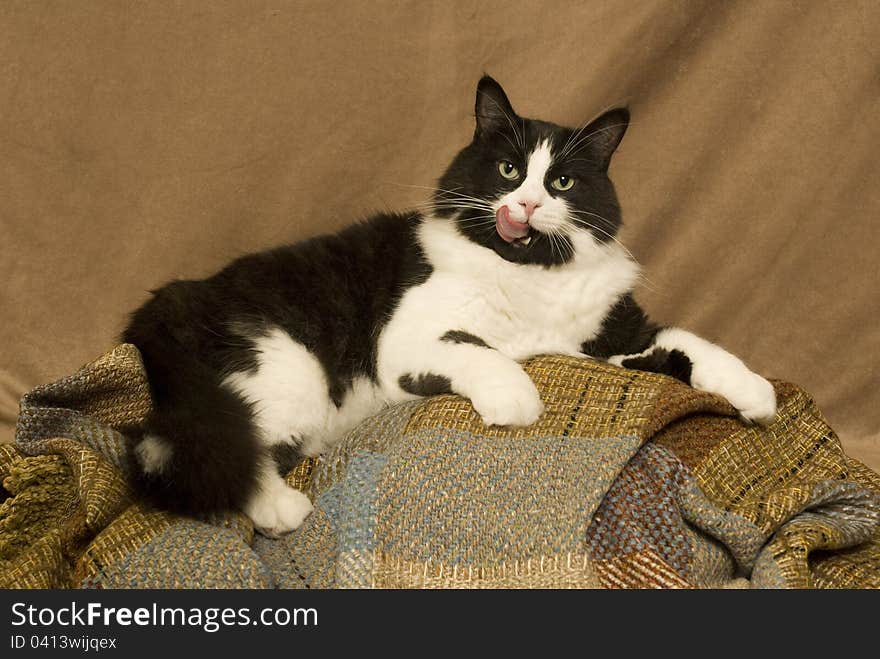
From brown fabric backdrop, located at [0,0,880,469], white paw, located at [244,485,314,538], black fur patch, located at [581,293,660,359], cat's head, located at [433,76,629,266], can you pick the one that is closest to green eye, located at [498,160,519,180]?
cat's head, located at [433,76,629,266]

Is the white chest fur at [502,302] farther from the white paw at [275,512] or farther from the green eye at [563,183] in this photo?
the white paw at [275,512]

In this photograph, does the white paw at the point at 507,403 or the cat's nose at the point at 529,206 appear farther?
the cat's nose at the point at 529,206

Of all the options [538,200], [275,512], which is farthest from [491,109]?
[275,512]

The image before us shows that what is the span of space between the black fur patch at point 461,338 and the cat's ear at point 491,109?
460 mm

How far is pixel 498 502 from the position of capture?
1422mm

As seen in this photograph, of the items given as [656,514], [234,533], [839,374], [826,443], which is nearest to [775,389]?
[826,443]

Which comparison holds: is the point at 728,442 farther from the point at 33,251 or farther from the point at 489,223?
the point at 33,251

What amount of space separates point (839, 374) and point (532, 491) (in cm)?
151

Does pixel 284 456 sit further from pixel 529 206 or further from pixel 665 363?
pixel 665 363

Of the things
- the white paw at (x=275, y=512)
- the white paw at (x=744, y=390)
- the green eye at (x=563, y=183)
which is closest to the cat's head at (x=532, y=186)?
the green eye at (x=563, y=183)

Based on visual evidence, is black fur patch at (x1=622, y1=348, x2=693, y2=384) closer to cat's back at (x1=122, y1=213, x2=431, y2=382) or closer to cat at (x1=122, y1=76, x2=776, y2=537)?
cat at (x1=122, y1=76, x2=776, y2=537)

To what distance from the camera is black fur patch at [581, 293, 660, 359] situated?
190 cm

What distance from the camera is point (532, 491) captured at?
1431mm

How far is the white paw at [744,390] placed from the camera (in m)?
1.64
